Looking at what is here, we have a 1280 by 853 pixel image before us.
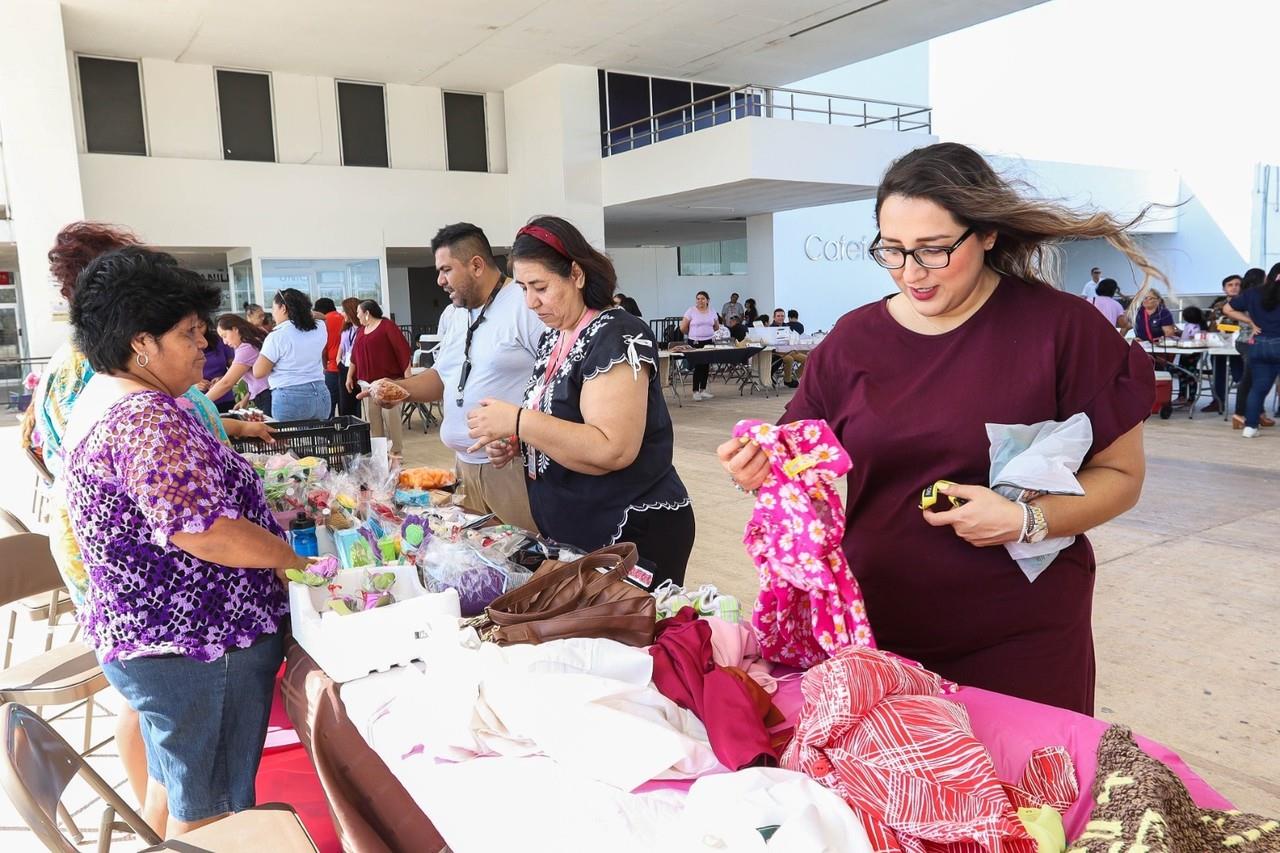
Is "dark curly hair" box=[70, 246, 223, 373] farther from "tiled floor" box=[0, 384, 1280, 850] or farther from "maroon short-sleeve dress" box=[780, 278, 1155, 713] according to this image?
"tiled floor" box=[0, 384, 1280, 850]

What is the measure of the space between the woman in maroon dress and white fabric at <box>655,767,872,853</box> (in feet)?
1.98

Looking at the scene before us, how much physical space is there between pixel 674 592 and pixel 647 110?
1683cm

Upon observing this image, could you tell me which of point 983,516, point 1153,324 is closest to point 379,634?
point 983,516

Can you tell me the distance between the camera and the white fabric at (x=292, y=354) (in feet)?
21.7

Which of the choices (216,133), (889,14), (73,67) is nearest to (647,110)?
(889,14)

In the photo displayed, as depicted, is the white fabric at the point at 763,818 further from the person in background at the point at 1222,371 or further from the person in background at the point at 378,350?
the person in background at the point at 1222,371

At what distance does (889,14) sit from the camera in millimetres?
14219

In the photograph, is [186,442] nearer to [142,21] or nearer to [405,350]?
[405,350]

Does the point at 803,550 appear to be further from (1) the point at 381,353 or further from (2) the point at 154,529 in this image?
(1) the point at 381,353

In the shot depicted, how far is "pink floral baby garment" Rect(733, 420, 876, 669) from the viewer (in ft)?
5.05

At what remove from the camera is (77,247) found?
106 inches

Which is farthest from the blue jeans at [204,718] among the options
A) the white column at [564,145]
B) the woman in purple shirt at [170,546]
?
the white column at [564,145]

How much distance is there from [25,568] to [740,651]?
273cm

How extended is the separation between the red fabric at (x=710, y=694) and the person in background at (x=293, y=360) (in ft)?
19.1
